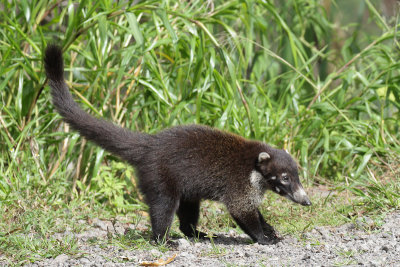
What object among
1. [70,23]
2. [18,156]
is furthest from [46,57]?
[18,156]

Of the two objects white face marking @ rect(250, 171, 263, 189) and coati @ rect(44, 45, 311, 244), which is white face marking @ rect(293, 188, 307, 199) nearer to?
coati @ rect(44, 45, 311, 244)

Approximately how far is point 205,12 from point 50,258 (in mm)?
3625

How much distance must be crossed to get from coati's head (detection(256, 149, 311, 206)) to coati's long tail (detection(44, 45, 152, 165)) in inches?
40.9

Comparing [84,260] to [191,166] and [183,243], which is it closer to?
[183,243]

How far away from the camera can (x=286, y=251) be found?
4.34 metres

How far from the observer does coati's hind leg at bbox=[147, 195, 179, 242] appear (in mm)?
4750

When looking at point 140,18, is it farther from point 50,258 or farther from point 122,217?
point 50,258

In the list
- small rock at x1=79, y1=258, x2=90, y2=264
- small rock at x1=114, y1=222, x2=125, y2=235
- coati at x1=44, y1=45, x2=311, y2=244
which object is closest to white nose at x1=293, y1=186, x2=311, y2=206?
coati at x1=44, y1=45, x2=311, y2=244

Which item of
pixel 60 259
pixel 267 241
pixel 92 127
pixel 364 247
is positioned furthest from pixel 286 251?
pixel 92 127

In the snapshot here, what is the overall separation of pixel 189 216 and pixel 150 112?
1617mm

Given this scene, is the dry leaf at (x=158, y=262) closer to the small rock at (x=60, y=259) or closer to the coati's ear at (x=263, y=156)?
the small rock at (x=60, y=259)

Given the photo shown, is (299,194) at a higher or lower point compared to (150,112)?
lower

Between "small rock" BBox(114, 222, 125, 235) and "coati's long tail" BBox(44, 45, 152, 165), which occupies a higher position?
"coati's long tail" BBox(44, 45, 152, 165)

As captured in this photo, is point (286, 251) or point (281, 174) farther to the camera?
point (281, 174)
